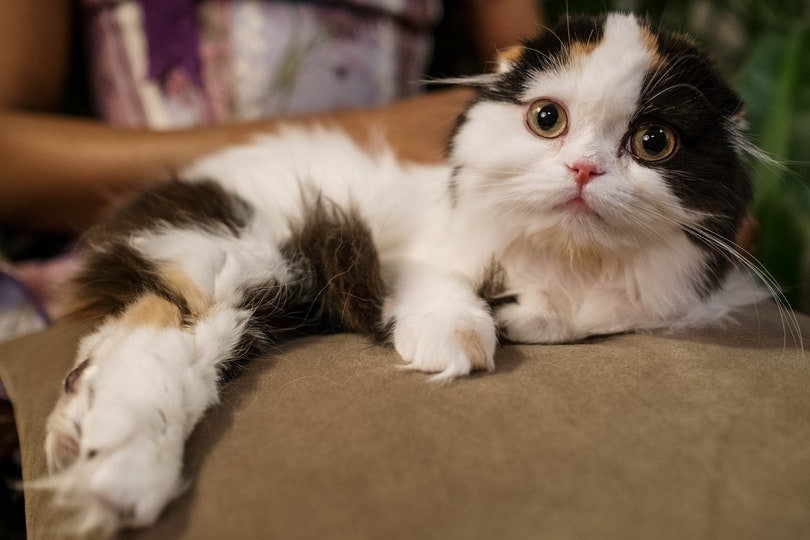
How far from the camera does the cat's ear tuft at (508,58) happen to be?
0.82m

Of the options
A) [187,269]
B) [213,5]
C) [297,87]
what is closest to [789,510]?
[187,269]

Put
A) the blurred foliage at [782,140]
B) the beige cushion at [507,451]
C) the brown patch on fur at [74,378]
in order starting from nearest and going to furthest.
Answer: the beige cushion at [507,451]
the brown patch on fur at [74,378]
the blurred foliage at [782,140]

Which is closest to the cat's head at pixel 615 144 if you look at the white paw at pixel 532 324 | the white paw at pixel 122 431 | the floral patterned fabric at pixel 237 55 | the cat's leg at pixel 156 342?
the white paw at pixel 532 324

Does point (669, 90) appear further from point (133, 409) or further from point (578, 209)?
point (133, 409)

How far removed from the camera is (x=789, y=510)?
1.51 ft

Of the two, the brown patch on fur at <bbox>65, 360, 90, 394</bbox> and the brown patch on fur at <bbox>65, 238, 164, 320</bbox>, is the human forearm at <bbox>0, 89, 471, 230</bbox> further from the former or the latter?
the brown patch on fur at <bbox>65, 360, 90, 394</bbox>

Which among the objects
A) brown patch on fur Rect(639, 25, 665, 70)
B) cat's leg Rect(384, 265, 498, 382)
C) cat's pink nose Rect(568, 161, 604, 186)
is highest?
brown patch on fur Rect(639, 25, 665, 70)

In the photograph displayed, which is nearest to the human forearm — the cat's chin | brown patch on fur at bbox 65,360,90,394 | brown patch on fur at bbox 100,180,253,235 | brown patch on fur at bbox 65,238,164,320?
brown patch on fur at bbox 100,180,253,235

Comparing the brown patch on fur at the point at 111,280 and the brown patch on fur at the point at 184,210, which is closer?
the brown patch on fur at the point at 111,280

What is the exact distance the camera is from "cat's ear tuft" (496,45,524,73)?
0.82 m

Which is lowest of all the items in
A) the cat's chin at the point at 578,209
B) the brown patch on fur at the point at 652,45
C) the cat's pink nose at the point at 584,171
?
the cat's chin at the point at 578,209

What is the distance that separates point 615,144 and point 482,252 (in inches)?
9.4

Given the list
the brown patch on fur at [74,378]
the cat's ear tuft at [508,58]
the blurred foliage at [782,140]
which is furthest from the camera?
the blurred foliage at [782,140]

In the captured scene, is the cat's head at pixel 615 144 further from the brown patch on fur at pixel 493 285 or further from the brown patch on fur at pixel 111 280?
the brown patch on fur at pixel 111 280
